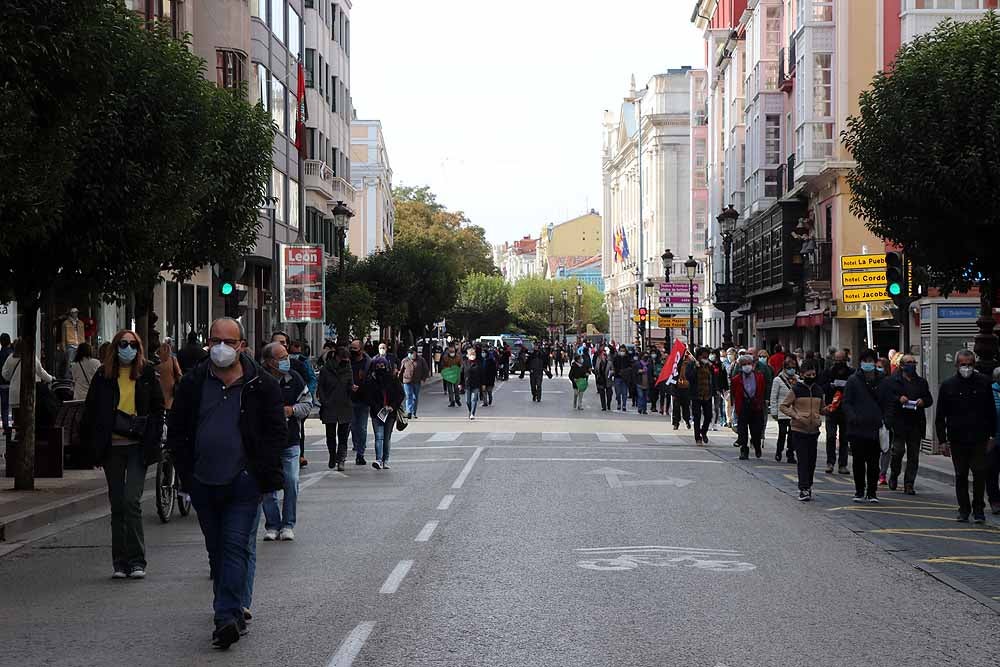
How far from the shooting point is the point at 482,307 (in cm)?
13400

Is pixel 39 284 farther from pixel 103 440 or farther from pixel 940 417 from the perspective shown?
pixel 940 417

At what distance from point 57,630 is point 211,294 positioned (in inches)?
1416

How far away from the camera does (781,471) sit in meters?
21.4

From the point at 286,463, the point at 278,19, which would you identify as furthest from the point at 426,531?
the point at 278,19

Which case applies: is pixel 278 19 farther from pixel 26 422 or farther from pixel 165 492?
pixel 165 492

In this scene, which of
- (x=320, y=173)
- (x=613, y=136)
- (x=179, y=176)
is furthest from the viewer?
(x=613, y=136)

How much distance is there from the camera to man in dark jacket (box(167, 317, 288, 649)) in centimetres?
821

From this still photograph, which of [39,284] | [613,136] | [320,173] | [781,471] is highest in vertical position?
[613,136]

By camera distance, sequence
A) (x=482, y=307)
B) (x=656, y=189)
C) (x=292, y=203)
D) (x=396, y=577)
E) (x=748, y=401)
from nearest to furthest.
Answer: (x=396, y=577)
(x=748, y=401)
(x=292, y=203)
(x=656, y=189)
(x=482, y=307)

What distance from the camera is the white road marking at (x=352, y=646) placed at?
7566 mm

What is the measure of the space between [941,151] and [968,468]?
765 cm

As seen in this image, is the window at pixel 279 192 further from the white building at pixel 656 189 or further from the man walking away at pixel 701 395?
the white building at pixel 656 189

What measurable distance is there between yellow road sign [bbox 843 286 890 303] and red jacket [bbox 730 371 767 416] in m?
2.54

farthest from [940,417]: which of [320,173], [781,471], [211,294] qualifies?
[320,173]
